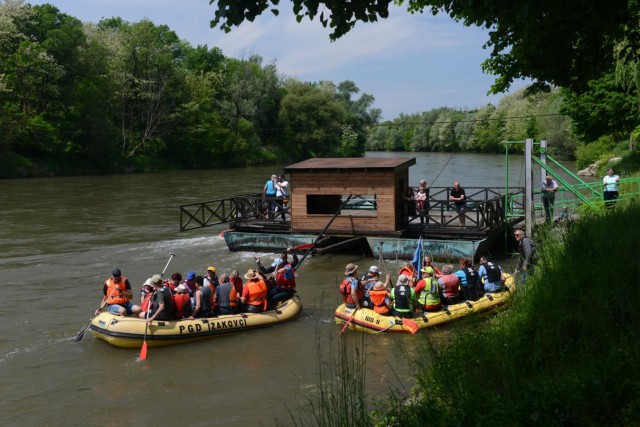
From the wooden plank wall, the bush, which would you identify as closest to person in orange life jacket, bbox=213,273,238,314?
the wooden plank wall

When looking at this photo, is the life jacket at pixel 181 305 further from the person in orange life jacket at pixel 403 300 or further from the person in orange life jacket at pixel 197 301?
the person in orange life jacket at pixel 403 300

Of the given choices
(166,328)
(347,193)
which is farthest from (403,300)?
(347,193)

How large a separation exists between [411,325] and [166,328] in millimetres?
4782

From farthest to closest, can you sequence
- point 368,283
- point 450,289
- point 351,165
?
point 351,165, point 368,283, point 450,289

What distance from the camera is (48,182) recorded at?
50.0m

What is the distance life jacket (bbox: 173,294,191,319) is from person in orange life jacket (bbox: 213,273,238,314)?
0.63 meters

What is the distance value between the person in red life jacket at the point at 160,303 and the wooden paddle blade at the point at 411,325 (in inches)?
183

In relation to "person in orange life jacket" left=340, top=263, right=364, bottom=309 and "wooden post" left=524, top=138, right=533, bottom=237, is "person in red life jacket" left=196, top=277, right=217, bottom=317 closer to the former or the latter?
"person in orange life jacket" left=340, top=263, right=364, bottom=309

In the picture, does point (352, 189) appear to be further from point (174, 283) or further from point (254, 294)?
point (174, 283)

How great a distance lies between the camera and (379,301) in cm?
1367

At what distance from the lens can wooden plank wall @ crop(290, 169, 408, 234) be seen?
20.7 meters

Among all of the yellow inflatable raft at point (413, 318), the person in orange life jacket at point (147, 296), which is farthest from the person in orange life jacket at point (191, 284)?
the yellow inflatable raft at point (413, 318)

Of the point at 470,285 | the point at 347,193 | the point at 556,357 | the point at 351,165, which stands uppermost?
the point at 351,165

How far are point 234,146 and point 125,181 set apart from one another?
20.3 m
